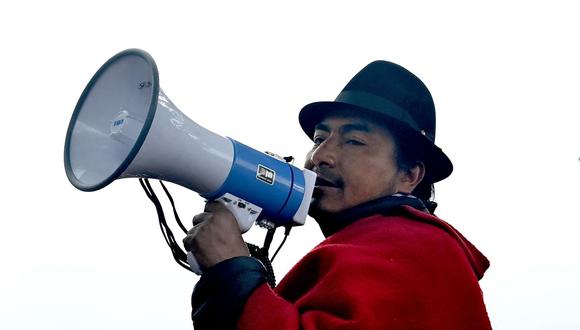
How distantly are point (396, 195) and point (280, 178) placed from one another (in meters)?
0.48

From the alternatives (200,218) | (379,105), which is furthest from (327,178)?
(200,218)

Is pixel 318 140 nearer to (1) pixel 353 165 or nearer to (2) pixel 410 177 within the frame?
(1) pixel 353 165

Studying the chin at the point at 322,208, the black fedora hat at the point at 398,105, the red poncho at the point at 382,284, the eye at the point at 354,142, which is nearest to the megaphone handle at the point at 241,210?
the red poncho at the point at 382,284

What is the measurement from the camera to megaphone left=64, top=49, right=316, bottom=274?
220cm

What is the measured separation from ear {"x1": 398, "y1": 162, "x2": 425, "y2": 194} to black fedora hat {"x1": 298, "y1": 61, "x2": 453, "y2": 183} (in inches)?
2.0

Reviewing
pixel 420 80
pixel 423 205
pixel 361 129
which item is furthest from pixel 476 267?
pixel 420 80

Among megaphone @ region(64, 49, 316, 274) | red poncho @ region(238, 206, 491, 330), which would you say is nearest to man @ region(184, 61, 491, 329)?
red poncho @ region(238, 206, 491, 330)

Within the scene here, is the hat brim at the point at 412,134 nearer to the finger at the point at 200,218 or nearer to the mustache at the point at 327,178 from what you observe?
the mustache at the point at 327,178

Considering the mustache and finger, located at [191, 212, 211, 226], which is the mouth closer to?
the mustache

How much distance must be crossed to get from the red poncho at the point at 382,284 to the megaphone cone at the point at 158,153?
26 cm

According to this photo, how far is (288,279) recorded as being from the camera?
93.8 inches

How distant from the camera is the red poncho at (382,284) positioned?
1936 mm

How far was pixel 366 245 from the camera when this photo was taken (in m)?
2.21

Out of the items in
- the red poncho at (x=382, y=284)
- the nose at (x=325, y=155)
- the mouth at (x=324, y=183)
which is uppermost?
the nose at (x=325, y=155)
